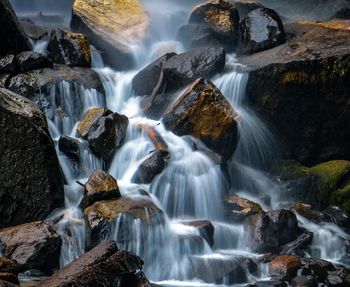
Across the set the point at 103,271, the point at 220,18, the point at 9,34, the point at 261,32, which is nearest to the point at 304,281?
the point at 103,271

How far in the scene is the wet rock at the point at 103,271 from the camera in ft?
17.6

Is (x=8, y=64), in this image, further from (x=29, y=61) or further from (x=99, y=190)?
A: (x=99, y=190)

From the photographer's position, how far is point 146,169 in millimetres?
10195

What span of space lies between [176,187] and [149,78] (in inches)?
199

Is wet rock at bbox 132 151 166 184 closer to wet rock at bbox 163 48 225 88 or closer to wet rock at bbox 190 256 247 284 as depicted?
wet rock at bbox 190 256 247 284

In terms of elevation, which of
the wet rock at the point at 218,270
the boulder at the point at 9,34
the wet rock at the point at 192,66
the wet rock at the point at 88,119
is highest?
the boulder at the point at 9,34

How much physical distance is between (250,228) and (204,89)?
3.88 meters

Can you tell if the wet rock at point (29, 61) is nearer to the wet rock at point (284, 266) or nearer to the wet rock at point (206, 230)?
the wet rock at point (206, 230)

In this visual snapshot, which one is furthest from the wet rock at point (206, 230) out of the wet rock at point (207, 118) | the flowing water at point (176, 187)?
the wet rock at point (207, 118)

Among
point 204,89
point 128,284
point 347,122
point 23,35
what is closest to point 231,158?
point 204,89

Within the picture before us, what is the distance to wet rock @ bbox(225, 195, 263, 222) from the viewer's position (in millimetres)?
9734

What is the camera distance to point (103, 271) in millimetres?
5750

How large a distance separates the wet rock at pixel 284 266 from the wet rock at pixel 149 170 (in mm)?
3421

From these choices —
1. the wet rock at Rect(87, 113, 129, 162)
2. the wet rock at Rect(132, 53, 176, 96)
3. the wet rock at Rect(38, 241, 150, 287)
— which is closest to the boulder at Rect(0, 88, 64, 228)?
the wet rock at Rect(87, 113, 129, 162)
